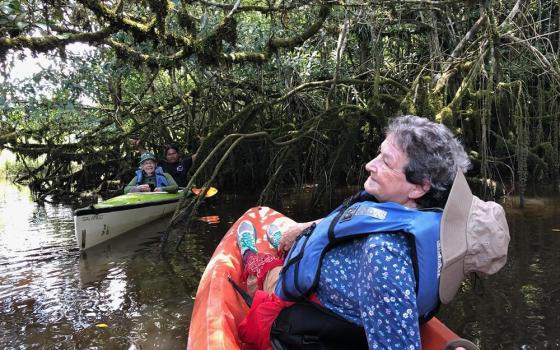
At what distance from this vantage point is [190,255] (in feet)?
17.8

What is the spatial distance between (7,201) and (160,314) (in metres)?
9.48

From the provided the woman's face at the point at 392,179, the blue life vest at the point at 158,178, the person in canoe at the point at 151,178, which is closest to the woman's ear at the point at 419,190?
the woman's face at the point at 392,179

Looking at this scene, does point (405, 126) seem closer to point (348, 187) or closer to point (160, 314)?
point (160, 314)

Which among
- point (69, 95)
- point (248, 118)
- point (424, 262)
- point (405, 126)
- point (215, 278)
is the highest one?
point (69, 95)

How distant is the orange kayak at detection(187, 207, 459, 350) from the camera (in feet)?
6.27

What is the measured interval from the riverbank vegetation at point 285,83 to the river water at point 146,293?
2.98 ft

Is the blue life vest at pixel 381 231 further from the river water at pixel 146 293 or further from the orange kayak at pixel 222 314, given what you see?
the river water at pixel 146 293

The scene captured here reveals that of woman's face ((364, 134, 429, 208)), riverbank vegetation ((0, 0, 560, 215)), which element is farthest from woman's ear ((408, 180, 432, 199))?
riverbank vegetation ((0, 0, 560, 215))

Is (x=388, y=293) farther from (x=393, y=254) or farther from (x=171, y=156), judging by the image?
(x=171, y=156)

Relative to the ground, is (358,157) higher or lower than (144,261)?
higher

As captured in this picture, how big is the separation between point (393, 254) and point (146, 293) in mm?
3235

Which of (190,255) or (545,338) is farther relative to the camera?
(190,255)

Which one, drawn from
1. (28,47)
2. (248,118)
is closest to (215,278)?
(28,47)

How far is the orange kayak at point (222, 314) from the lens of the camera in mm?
1912
